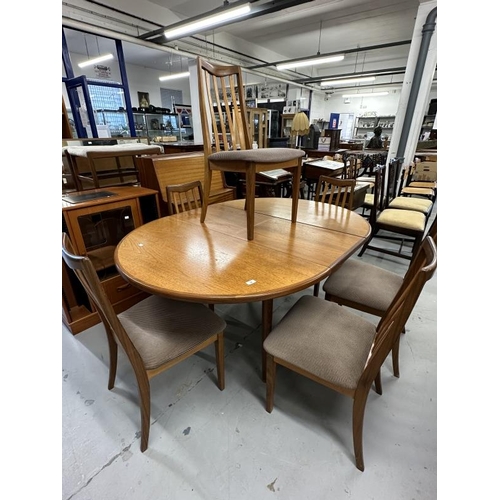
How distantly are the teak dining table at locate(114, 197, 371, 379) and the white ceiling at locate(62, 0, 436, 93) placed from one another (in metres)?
4.65

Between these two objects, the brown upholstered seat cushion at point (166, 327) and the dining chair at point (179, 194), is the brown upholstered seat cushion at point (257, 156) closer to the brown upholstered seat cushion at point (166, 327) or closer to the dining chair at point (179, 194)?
the dining chair at point (179, 194)

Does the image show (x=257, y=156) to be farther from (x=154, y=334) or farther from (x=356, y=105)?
(x=356, y=105)

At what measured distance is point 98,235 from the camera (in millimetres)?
2309

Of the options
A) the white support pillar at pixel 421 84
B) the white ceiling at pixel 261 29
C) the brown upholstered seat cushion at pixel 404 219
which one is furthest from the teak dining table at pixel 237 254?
the white ceiling at pixel 261 29

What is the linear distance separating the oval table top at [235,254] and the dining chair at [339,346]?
300mm

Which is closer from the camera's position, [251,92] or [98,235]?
[98,235]

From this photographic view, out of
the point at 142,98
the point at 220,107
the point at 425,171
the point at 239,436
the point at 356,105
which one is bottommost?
the point at 239,436

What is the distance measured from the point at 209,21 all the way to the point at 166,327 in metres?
4.86

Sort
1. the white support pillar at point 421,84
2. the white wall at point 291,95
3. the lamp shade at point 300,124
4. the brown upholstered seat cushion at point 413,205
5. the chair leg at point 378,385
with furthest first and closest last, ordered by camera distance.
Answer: the white wall at point 291,95 < the lamp shade at point 300,124 < the white support pillar at point 421,84 < the brown upholstered seat cushion at point 413,205 < the chair leg at point 378,385

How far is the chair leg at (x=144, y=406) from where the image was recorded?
1149mm

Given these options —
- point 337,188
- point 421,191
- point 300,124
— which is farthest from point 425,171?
point 337,188

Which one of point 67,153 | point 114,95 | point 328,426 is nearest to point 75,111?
point 114,95
